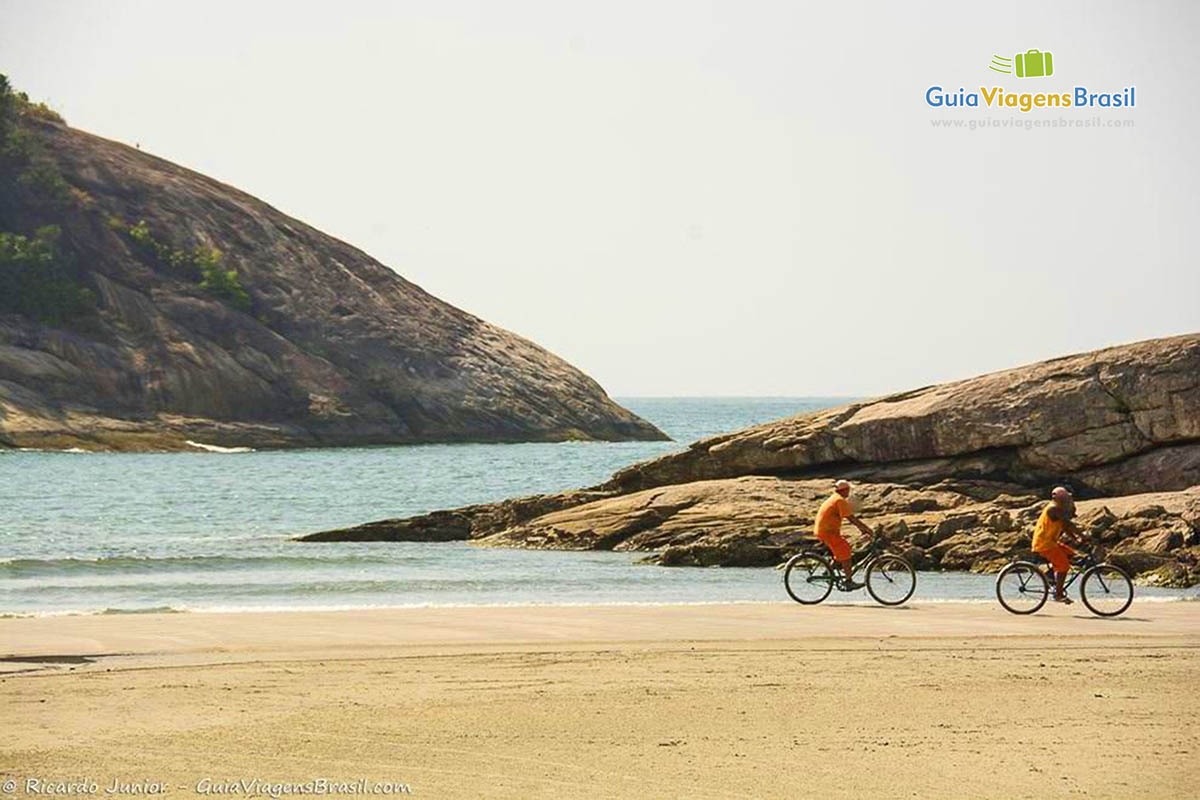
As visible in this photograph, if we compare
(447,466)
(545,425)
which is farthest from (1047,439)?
(545,425)

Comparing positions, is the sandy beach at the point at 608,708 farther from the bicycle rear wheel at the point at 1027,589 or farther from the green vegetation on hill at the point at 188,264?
the green vegetation on hill at the point at 188,264

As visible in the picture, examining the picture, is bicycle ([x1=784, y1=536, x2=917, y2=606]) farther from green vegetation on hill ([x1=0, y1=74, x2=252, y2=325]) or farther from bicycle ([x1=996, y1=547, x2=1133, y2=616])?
green vegetation on hill ([x1=0, y1=74, x2=252, y2=325])

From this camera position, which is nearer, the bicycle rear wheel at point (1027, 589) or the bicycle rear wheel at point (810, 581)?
the bicycle rear wheel at point (1027, 589)

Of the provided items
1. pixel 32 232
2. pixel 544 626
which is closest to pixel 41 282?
pixel 32 232

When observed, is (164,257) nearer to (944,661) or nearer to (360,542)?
(360,542)

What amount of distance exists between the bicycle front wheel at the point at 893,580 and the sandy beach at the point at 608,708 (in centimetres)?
274

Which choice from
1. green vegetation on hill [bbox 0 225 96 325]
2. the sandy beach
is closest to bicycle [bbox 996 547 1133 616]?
the sandy beach

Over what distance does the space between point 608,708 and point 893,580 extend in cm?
1029

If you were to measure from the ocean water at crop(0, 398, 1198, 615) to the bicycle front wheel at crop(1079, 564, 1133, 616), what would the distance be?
9.00 ft

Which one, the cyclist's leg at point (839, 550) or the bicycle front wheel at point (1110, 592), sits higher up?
the cyclist's leg at point (839, 550)


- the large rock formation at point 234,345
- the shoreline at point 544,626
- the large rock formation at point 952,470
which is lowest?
the shoreline at point 544,626

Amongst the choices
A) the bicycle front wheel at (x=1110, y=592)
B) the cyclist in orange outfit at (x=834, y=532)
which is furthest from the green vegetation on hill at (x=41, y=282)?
the bicycle front wheel at (x=1110, y=592)

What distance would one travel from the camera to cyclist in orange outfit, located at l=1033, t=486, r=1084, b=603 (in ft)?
69.3

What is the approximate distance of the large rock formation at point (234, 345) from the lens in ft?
291
